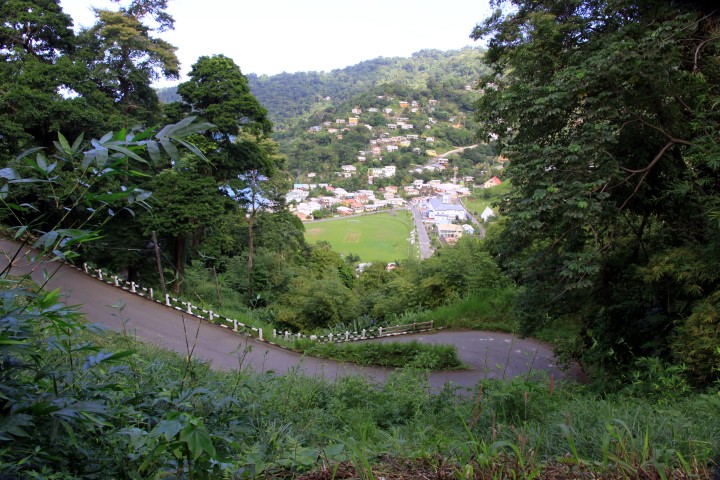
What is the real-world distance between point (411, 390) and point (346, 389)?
2.34 feet

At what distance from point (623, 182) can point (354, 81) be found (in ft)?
424

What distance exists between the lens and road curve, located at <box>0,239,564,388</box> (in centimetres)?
898

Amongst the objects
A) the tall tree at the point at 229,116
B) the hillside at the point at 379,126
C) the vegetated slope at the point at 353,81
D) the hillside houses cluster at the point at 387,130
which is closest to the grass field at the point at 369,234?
the hillside at the point at 379,126

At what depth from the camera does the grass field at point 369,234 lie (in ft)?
143

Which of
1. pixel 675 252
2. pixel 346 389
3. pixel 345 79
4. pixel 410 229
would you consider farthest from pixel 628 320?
pixel 345 79

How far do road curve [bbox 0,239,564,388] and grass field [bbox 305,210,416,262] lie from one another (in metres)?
28.7

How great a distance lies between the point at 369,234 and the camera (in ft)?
166

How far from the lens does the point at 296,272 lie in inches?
779

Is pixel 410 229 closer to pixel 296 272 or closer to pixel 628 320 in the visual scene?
pixel 296 272

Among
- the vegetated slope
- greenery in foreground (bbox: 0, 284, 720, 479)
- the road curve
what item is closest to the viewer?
greenery in foreground (bbox: 0, 284, 720, 479)

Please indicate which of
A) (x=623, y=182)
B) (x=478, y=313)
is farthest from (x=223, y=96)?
(x=623, y=182)

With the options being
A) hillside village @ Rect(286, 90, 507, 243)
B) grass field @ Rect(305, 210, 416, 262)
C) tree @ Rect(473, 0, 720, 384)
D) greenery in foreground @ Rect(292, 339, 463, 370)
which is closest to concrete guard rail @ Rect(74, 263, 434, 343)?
greenery in foreground @ Rect(292, 339, 463, 370)

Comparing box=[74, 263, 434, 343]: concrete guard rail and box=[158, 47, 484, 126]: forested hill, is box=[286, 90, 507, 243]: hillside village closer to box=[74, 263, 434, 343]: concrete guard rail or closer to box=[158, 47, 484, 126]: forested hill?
box=[158, 47, 484, 126]: forested hill

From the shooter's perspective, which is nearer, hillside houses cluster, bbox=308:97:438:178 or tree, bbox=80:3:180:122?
tree, bbox=80:3:180:122
